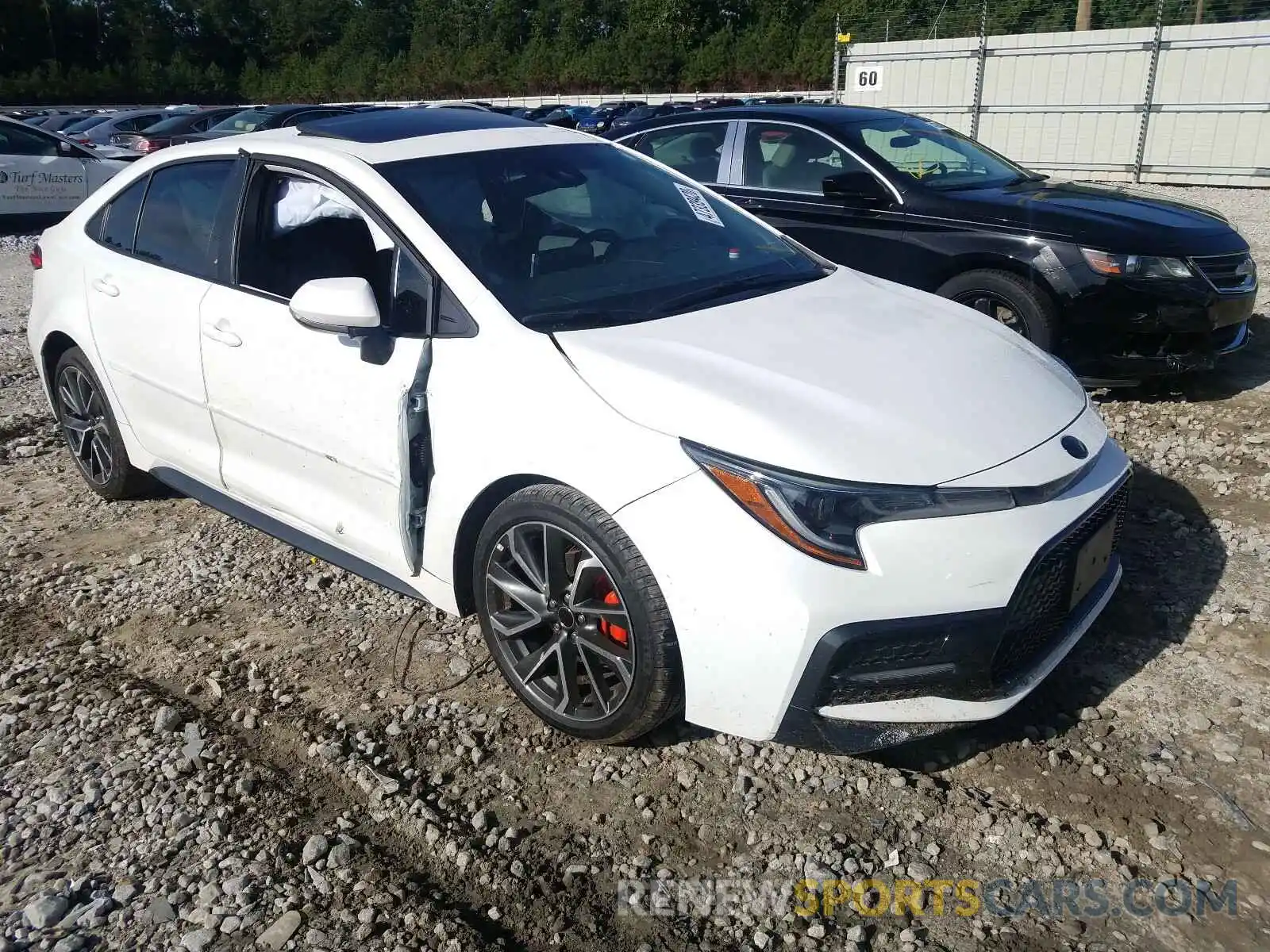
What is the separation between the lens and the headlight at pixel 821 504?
8.16 ft

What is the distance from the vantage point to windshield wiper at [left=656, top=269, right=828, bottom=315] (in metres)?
3.25

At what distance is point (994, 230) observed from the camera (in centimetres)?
570

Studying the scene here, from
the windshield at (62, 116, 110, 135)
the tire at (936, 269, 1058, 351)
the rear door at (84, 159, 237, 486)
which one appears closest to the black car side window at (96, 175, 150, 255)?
the rear door at (84, 159, 237, 486)

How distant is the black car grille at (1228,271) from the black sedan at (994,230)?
0.03ft

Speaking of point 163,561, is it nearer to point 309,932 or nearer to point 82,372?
point 82,372

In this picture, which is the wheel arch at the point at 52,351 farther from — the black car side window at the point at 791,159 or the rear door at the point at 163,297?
the black car side window at the point at 791,159

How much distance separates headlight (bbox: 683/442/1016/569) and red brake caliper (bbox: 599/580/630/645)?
19.1 inches

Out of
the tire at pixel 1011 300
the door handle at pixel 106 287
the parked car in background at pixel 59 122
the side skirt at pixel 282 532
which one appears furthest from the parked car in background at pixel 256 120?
the side skirt at pixel 282 532

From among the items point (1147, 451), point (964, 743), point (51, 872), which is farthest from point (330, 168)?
point (1147, 451)

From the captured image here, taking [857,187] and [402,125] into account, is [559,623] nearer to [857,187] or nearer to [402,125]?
[402,125]

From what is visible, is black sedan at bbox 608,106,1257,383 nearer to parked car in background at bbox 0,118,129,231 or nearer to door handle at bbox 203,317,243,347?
door handle at bbox 203,317,243,347

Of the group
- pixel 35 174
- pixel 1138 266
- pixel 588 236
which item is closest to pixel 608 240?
pixel 588 236

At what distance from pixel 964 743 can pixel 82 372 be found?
398cm

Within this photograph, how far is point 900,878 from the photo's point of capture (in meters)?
2.54
